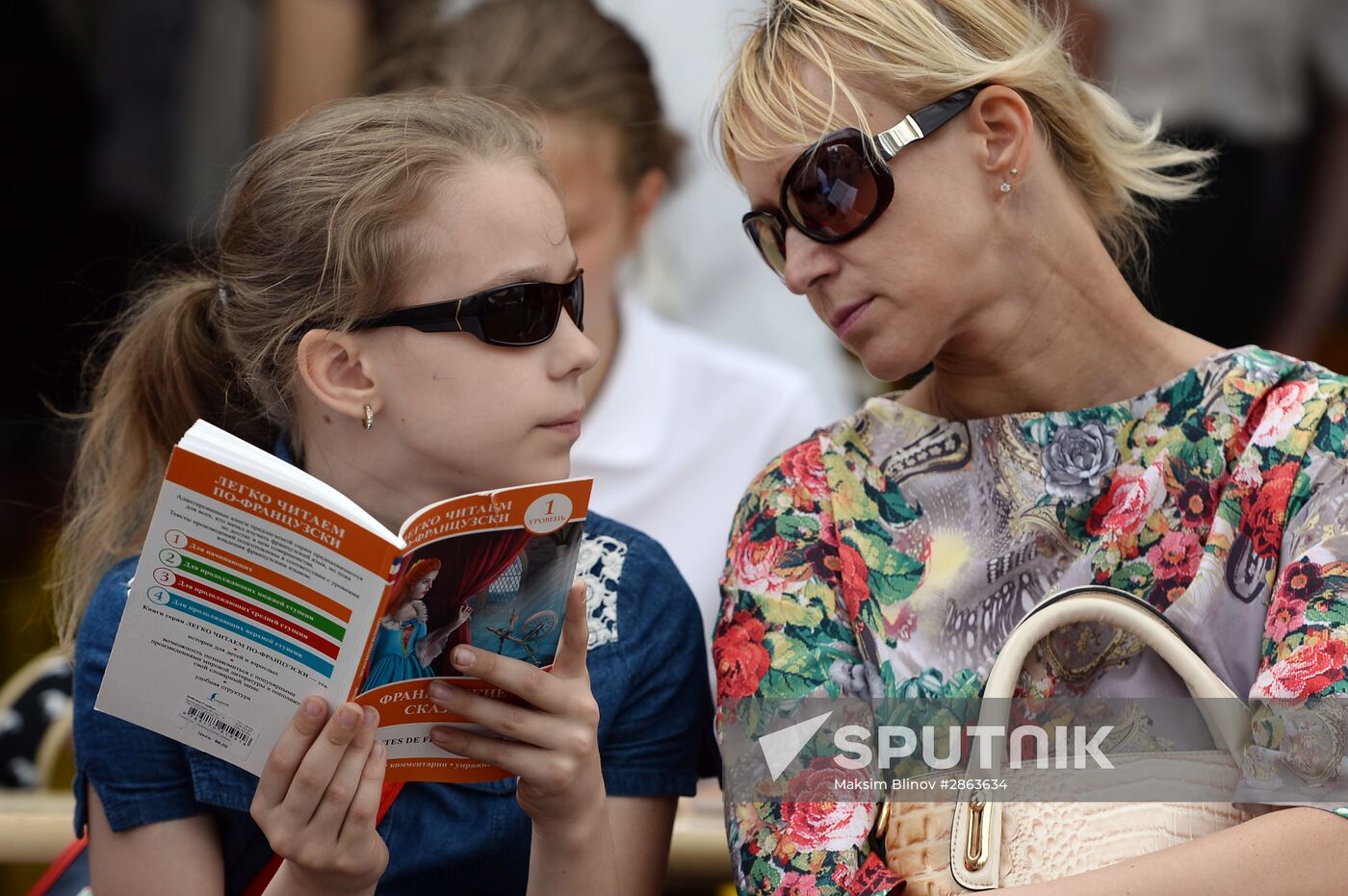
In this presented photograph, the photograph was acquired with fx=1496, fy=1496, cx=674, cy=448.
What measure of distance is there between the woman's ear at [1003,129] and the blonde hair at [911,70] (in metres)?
0.03

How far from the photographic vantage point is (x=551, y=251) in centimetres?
194

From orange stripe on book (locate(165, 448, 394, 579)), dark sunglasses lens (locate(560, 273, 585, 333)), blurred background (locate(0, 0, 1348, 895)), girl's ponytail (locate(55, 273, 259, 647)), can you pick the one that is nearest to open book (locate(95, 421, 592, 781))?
orange stripe on book (locate(165, 448, 394, 579))

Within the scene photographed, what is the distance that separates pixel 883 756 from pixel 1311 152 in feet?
11.3

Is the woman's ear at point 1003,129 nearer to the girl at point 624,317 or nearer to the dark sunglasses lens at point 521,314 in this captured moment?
the dark sunglasses lens at point 521,314

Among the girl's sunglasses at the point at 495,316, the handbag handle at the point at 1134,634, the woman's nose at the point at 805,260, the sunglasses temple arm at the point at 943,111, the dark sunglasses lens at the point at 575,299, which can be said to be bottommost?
the handbag handle at the point at 1134,634

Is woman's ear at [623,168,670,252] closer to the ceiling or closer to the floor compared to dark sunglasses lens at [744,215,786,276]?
closer to the ceiling

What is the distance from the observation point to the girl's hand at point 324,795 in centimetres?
161

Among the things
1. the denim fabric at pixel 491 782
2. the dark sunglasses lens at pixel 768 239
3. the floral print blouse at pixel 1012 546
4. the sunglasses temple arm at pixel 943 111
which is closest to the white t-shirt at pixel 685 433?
the denim fabric at pixel 491 782

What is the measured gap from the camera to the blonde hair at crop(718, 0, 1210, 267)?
1.97m

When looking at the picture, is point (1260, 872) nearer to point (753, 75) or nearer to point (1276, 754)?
point (1276, 754)

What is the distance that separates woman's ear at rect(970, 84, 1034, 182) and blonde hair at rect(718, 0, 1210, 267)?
26 millimetres

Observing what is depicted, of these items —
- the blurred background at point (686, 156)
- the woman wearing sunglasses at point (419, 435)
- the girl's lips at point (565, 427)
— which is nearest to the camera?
the woman wearing sunglasses at point (419, 435)

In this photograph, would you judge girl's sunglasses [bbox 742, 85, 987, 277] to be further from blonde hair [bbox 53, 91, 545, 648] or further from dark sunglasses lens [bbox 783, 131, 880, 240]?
blonde hair [bbox 53, 91, 545, 648]

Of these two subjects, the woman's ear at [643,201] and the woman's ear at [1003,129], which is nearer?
the woman's ear at [1003,129]
